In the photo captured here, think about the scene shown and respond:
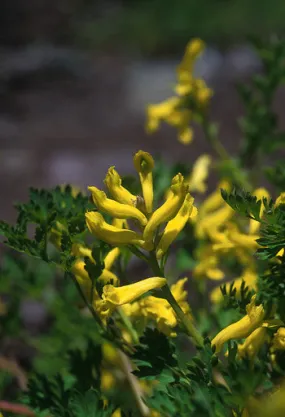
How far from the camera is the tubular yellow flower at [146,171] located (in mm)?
1058

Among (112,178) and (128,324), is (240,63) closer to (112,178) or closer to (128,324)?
(128,324)

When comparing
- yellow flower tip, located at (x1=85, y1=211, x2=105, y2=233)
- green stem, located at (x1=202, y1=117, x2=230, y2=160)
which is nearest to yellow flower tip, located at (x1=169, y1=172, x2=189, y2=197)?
yellow flower tip, located at (x1=85, y1=211, x2=105, y2=233)

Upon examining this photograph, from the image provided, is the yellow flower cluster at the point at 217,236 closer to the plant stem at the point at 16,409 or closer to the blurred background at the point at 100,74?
the plant stem at the point at 16,409

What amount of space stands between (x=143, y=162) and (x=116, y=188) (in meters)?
0.07

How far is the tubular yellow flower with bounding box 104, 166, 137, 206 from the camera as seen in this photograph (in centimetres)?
102

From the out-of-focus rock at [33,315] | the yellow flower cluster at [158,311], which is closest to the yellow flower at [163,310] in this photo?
the yellow flower cluster at [158,311]

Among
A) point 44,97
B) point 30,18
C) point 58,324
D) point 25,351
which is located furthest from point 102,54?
point 58,324

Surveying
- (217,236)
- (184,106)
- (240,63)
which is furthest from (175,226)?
(240,63)

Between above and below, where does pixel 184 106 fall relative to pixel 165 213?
above

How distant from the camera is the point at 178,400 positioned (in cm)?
97

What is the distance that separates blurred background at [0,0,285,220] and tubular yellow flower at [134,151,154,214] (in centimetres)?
400

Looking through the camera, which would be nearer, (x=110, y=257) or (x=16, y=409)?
(x=110, y=257)

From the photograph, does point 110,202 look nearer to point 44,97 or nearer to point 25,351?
point 25,351

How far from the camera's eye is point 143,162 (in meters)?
1.07
